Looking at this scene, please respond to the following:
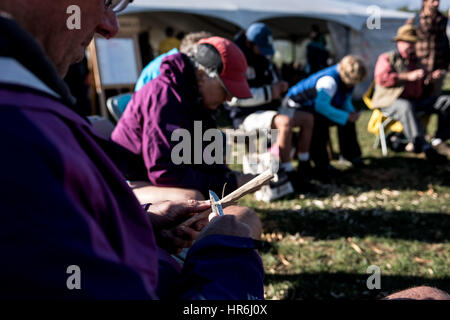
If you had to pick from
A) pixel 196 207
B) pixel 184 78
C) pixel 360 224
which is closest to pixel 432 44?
pixel 360 224

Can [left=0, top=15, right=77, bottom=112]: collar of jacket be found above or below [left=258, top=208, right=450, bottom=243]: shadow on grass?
above

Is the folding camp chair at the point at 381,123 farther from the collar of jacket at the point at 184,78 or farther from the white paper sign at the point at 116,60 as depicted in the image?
the white paper sign at the point at 116,60

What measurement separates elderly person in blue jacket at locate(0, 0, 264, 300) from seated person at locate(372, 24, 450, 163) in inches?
213

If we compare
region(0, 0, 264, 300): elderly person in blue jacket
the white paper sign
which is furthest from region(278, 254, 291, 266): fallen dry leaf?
the white paper sign

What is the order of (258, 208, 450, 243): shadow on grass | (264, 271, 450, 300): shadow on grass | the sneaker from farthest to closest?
the sneaker → (258, 208, 450, 243): shadow on grass → (264, 271, 450, 300): shadow on grass

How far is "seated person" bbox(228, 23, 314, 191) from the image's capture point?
4.40 m

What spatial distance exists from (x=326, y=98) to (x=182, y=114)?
311 cm

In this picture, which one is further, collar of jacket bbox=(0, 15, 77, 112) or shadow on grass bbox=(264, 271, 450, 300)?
shadow on grass bbox=(264, 271, 450, 300)

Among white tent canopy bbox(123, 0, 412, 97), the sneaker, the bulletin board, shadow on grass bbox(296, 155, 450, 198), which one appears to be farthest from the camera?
white tent canopy bbox(123, 0, 412, 97)

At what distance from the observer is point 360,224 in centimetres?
366

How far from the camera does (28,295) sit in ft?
1.94

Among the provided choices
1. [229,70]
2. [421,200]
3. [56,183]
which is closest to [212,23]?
[421,200]

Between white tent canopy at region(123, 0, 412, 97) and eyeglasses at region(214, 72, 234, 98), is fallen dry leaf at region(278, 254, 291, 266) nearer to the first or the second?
eyeglasses at region(214, 72, 234, 98)
